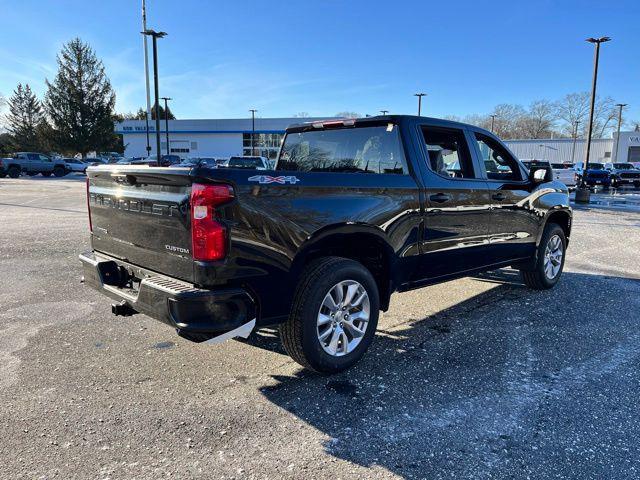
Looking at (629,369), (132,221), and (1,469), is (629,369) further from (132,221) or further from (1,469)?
(1,469)

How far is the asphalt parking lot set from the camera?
8.59 ft

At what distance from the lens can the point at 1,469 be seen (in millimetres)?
2500

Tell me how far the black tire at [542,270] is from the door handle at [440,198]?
7.07 ft

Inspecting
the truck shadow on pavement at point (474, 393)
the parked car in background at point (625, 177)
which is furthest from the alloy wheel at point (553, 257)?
Answer: the parked car in background at point (625, 177)

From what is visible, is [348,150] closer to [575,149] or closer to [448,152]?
[448,152]

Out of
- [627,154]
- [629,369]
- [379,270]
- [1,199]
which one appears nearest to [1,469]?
[379,270]

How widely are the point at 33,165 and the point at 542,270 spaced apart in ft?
133

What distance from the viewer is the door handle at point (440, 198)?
4.28m

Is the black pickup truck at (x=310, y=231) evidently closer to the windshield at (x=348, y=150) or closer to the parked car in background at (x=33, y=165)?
the windshield at (x=348, y=150)

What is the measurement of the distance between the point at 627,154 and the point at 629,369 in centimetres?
7427

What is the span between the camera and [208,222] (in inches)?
113

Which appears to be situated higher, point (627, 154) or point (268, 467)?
point (627, 154)

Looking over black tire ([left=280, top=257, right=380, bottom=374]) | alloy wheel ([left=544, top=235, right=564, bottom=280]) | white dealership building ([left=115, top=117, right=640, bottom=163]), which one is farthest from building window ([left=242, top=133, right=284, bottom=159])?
black tire ([left=280, top=257, right=380, bottom=374])

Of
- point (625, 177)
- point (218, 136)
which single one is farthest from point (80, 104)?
point (625, 177)
